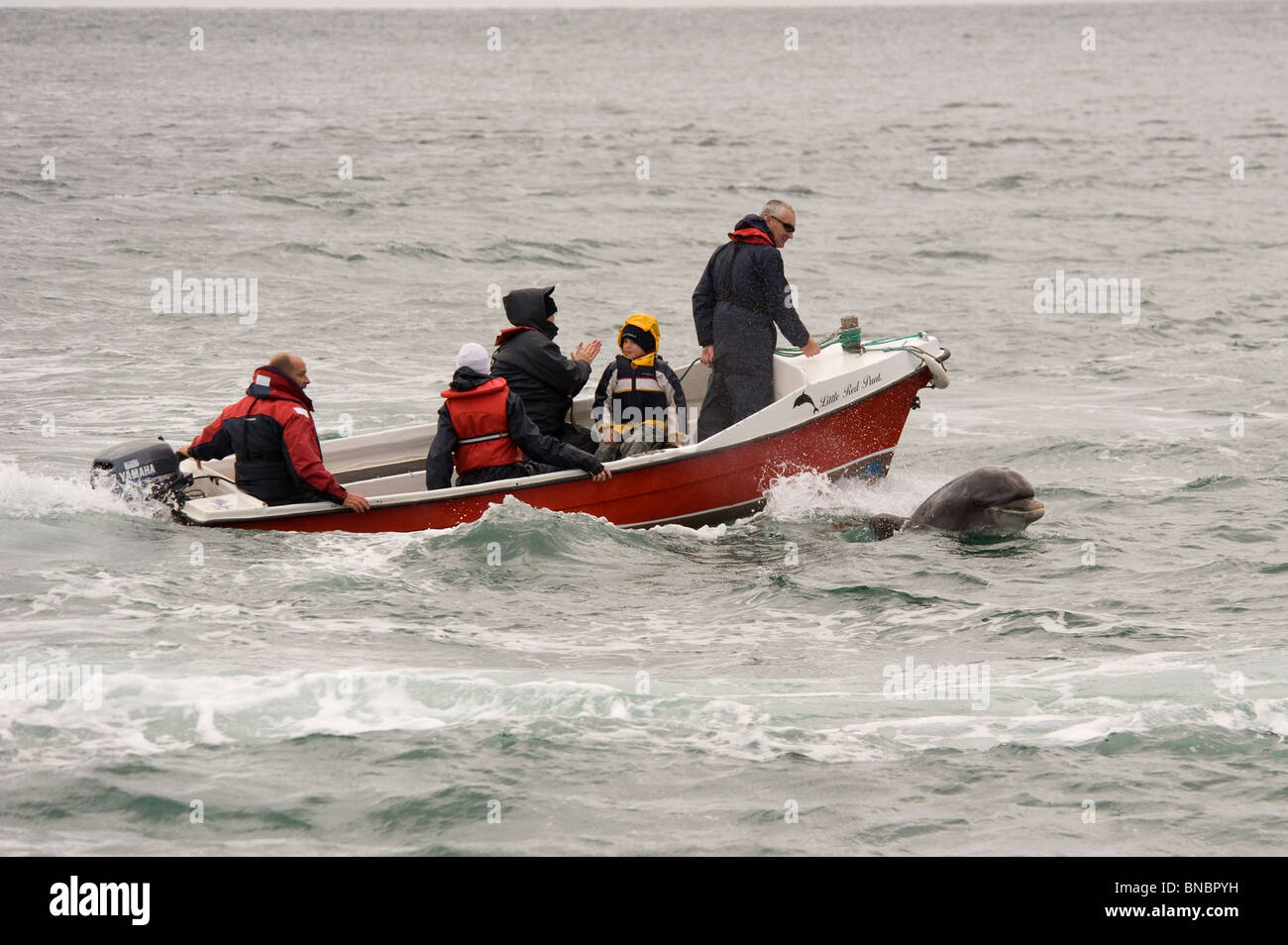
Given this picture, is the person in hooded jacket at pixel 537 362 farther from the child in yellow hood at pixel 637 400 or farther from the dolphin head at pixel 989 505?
the dolphin head at pixel 989 505

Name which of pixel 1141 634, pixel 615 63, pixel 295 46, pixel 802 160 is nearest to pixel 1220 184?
pixel 802 160

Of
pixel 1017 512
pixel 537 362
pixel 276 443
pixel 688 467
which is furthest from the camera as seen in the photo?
pixel 1017 512

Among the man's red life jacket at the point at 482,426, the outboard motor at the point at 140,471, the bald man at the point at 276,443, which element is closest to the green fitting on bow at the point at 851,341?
the man's red life jacket at the point at 482,426

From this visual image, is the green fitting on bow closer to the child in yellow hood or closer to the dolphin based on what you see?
the dolphin

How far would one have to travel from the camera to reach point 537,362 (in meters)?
10.2

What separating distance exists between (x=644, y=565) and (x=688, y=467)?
0.87 meters

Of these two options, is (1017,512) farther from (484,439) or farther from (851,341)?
(484,439)

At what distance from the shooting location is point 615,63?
84938mm

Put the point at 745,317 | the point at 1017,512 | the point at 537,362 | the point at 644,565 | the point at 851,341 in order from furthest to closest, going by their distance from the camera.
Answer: the point at 851,341, the point at 745,317, the point at 1017,512, the point at 537,362, the point at 644,565

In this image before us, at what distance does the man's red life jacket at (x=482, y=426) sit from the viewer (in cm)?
982

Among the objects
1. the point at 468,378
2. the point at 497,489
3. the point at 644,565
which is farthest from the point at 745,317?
the point at 497,489
